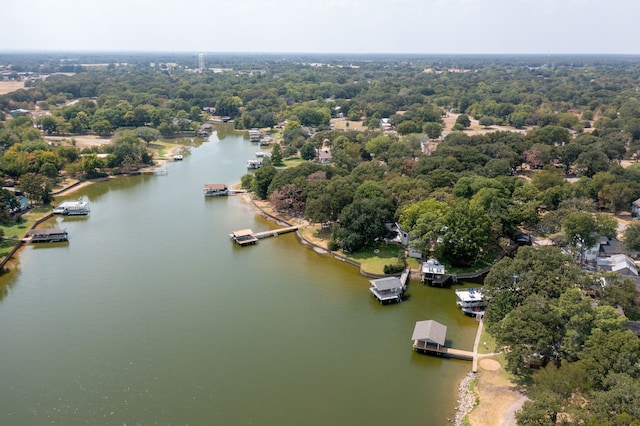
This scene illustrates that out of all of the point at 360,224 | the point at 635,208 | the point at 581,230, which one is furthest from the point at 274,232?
the point at 635,208

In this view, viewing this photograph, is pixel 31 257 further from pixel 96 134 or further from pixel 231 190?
pixel 96 134

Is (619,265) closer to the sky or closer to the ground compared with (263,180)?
closer to the sky

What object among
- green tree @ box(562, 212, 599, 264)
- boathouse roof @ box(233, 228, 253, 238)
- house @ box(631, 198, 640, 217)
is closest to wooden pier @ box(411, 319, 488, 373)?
green tree @ box(562, 212, 599, 264)

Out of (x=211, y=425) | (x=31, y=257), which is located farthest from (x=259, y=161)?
(x=211, y=425)

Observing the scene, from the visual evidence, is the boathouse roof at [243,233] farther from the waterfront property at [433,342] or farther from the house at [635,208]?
the house at [635,208]

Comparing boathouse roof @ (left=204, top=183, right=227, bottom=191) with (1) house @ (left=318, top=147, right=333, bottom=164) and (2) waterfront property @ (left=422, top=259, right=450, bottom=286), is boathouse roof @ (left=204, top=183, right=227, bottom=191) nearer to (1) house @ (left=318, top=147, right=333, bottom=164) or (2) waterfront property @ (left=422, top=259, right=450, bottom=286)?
(1) house @ (left=318, top=147, right=333, bottom=164)

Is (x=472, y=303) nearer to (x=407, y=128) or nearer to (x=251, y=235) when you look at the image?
(x=251, y=235)
